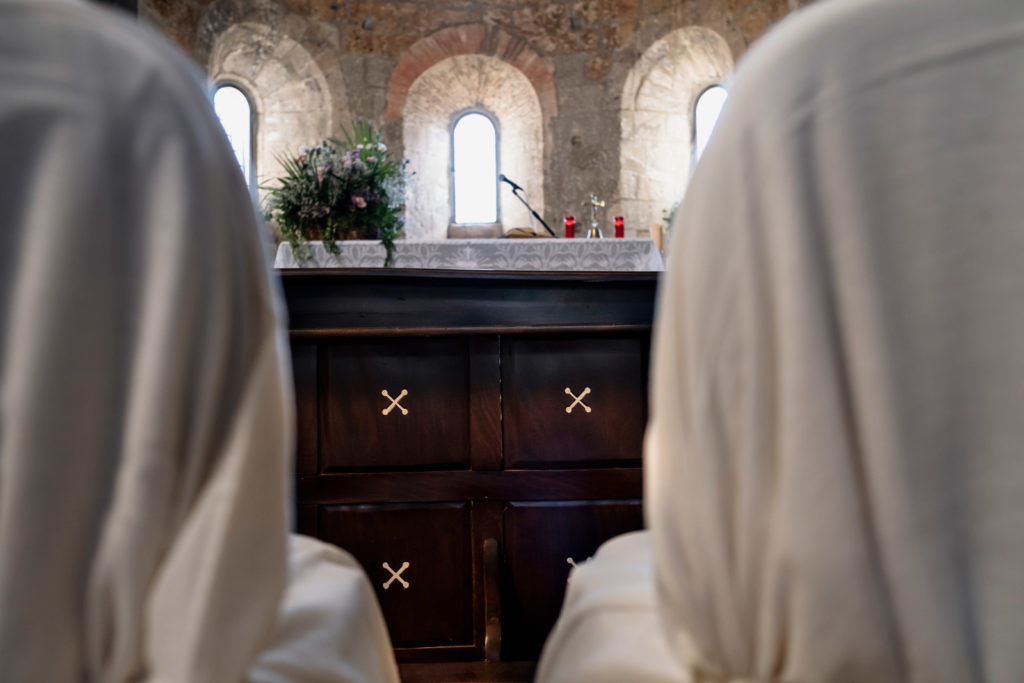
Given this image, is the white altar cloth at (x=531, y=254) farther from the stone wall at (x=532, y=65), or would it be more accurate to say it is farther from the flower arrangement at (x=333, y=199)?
the stone wall at (x=532, y=65)

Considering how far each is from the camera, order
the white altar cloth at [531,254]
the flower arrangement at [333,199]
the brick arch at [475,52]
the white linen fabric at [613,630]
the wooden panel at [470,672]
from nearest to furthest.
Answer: the white linen fabric at [613,630] < the wooden panel at [470,672] < the flower arrangement at [333,199] < the white altar cloth at [531,254] < the brick arch at [475,52]

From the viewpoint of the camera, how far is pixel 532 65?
26.7 feet

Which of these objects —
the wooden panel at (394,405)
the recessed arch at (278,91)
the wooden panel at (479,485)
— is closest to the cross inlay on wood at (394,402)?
the wooden panel at (394,405)

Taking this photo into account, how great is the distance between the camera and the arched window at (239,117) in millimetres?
7969

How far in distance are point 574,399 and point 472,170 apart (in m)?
6.83

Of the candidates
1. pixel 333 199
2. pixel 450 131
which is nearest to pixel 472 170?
pixel 450 131

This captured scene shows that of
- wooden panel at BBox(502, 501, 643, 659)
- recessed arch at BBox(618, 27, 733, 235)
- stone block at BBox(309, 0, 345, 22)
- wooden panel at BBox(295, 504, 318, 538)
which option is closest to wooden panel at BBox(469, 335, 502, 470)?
wooden panel at BBox(502, 501, 643, 659)

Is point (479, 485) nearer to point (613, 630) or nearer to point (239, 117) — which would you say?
point (613, 630)

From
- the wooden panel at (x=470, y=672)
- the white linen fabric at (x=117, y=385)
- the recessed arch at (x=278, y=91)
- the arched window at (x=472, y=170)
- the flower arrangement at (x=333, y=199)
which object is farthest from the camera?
the arched window at (x=472, y=170)

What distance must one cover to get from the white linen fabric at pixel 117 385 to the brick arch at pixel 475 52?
7.75 metres

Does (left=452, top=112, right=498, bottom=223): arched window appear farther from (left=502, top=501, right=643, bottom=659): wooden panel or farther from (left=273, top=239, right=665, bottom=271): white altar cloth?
(left=502, top=501, right=643, bottom=659): wooden panel

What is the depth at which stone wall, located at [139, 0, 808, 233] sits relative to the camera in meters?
7.92

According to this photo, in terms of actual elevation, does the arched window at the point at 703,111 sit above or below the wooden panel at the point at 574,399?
above

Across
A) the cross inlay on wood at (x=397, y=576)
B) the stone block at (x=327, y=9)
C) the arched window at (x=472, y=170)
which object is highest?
the stone block at (x=327, y=9)
